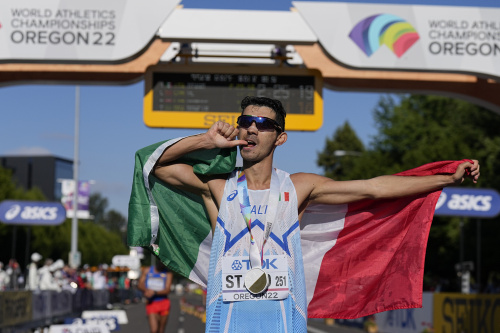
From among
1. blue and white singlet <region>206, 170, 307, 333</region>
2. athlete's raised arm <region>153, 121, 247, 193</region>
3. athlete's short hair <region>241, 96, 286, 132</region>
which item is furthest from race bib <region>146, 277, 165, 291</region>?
athlete's short hair <region>241, 96, 286, 132</region>

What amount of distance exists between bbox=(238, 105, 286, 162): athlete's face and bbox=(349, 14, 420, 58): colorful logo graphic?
28.7 ft

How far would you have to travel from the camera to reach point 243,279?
14.8 ft

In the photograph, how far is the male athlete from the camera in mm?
4516

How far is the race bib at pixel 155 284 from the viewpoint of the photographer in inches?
585

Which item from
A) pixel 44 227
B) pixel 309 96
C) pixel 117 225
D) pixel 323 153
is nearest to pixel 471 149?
pixel 309 96

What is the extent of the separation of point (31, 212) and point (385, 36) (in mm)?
16961

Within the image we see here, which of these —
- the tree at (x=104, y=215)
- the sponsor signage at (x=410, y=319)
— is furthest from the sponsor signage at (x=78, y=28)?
the tree at (x=104, y=215)

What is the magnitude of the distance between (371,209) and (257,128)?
1.20 meters

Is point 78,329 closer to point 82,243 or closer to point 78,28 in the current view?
point 78,28

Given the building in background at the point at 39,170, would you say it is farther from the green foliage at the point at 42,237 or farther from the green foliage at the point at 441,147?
the green foliage at the point at 441,147

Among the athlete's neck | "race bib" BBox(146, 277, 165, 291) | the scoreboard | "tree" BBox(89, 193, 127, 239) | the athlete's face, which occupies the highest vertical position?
the scoreboard

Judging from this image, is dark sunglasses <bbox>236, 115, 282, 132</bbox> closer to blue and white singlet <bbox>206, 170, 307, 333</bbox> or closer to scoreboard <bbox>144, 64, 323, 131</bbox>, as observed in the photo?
blue and white singlet <bbox>206, 170, 307, 333</bbox>

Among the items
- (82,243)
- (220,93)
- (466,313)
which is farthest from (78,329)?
(82,243)

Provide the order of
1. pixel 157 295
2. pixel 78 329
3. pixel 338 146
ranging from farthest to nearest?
1. pixel 338 146
2. pixel 157 295
3. pixel 78 329
